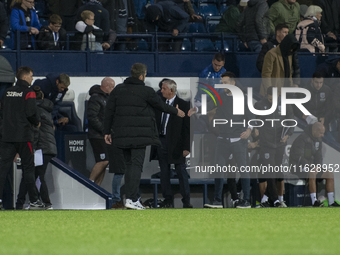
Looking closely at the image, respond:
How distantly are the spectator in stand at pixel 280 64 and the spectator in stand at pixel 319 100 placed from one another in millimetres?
368

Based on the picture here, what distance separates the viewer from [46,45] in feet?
44.0

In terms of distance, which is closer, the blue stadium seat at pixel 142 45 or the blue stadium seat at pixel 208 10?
the blue stadium seat at pixel 142 45

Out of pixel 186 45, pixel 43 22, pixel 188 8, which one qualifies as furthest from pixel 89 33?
pixel 186 45

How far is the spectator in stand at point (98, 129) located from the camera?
37.1 ft

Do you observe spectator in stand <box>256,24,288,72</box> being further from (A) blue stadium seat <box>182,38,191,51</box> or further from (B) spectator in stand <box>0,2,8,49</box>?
(B) spectator in stand <box>0,2,8,49</box>

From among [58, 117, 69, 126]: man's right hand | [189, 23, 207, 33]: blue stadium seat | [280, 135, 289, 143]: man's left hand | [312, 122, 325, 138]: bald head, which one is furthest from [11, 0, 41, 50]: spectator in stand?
[312, 122, 325, 138]: bald head

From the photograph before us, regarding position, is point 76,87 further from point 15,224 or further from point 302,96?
point 15,224

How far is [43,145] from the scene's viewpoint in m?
10.2

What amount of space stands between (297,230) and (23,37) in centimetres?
875

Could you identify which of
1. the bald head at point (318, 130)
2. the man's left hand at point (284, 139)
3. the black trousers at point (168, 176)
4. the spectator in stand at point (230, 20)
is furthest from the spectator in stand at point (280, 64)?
the spectator in stand at point (230, 20)

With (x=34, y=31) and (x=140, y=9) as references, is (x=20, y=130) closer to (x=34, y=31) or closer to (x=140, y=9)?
(x=34, y=31)

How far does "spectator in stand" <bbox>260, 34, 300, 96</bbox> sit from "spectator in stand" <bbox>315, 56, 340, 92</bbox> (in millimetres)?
926

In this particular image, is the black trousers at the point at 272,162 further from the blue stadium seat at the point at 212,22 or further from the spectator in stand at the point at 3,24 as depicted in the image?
the blue stadium seat at the point at 212,22

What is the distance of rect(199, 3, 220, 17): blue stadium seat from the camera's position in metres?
17.2
